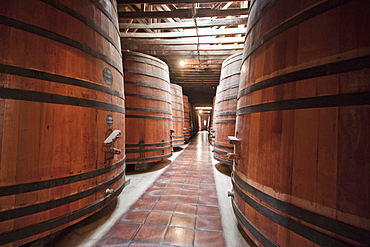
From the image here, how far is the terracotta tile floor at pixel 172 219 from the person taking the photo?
1.56m

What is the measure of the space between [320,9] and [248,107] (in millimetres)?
823

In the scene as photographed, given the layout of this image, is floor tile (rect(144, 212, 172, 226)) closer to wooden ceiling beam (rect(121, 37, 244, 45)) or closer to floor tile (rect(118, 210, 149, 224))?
floor tile (rect(118, 210, 149, 224))

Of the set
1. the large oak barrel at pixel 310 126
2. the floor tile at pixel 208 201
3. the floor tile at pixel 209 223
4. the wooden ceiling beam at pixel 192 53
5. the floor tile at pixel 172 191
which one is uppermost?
the wooden ceiling beam at pixel 192 53

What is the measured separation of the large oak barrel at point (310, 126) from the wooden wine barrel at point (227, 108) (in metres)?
1.90

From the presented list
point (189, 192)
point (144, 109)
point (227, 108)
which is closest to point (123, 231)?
point (189, 192)

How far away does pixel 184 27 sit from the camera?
412cm

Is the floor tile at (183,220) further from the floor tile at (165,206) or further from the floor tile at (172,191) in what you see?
the floor tile at (172,191)

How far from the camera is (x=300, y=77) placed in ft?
3.42

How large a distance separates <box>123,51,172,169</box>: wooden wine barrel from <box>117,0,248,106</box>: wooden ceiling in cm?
121

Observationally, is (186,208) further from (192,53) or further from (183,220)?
(192,53)

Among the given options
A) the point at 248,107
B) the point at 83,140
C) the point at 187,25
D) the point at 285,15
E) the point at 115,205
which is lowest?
the point at 115,205

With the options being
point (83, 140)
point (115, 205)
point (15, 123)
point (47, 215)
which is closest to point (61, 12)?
point (15, 123)

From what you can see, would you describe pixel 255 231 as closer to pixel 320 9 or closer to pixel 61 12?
pixel 320 9

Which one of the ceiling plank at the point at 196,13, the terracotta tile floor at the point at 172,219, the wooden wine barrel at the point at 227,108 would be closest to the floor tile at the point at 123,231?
the terracotta tile floor at the point at 172,219
